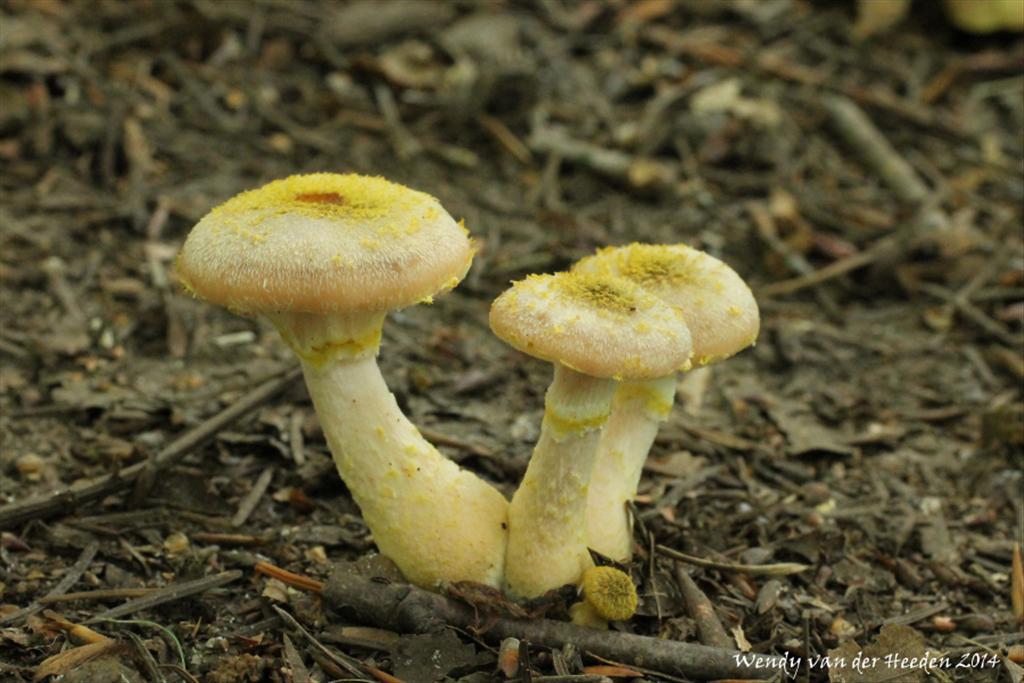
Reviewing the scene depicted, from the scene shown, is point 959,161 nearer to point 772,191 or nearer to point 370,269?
point 772,191

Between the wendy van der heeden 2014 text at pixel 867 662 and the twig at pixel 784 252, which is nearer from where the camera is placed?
the wendy van der heeden 2014 text at pixel 867 662

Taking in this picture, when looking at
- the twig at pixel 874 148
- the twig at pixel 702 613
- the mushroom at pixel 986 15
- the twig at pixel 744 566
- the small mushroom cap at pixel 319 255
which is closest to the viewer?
the small mushroom cap at pixel 319 255

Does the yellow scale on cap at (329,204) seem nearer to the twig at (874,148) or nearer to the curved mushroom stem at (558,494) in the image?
the curved mushroom stem at (558,494)

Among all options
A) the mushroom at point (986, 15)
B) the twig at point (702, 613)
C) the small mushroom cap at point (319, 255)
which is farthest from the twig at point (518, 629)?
the mushroom at point (986, 15)

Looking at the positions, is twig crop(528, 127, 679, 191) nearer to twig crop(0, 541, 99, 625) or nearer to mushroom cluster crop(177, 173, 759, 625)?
mushroom cluster crop(177, 173, 759, 625)

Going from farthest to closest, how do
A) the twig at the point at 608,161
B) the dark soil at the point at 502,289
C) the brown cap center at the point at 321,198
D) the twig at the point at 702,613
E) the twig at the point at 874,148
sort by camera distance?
1. the twig at the point at 874,148
2. the twig at the point at 608,161
3. the dark soil at the point at 502,289
4. the twig at the point at 702,613
5. the brown cap center at the point at 321,198

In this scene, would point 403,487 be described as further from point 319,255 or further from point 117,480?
point 117,480
